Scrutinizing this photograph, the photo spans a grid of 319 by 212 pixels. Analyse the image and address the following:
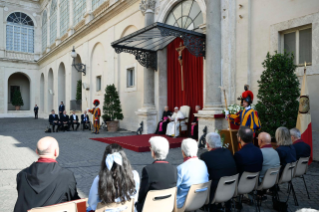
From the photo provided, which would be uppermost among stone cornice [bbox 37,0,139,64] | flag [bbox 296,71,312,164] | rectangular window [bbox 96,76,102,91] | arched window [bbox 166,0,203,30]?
stone cornice [bbox 37,0,139,64]

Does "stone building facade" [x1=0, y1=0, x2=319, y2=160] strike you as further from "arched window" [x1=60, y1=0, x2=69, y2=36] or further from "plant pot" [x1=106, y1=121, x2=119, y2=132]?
"plant pot" [x1=106, y1=121, x2=119, y2=132]

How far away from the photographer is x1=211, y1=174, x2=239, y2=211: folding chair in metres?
3.01

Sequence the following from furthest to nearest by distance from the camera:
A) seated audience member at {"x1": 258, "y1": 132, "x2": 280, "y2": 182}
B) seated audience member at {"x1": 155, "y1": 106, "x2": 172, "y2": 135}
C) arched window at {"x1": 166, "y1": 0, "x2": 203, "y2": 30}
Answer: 1. seated audience member at {"x1": 155, "y1": 106, "x2": 172, "y2": 135}
2. arched window at {"x1": 166, "y1": 0, "x2": 203, "y2": 30}
3. seated audience member at {"x1": 258, "y1": 132, "x2": 280, "y2": 182}

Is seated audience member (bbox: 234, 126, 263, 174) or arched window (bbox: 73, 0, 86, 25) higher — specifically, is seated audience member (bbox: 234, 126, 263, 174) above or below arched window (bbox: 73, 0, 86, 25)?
below

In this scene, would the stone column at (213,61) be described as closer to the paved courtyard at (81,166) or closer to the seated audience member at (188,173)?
the paved courtyard at (81,166)

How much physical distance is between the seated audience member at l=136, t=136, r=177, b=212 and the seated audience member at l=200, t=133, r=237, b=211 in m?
0.61

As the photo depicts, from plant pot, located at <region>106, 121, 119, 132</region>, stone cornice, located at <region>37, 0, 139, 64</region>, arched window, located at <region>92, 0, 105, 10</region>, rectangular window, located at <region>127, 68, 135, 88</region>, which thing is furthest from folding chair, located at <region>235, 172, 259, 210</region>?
arched window, located at <region>92, 0, 105, 10</region>

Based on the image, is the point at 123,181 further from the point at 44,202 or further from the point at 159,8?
the point at 159,8

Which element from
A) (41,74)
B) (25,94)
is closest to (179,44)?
(41,74)

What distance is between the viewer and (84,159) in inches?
289

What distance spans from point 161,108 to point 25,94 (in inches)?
1047

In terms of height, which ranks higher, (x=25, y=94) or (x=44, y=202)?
(x=25, y=94)

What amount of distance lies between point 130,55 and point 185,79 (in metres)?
4.49

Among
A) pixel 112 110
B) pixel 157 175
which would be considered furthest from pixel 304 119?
pixel 112 110
